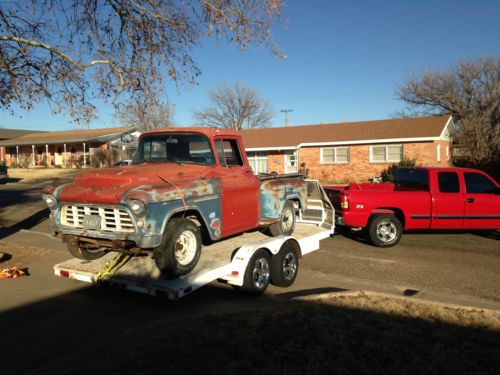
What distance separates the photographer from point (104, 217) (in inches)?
205

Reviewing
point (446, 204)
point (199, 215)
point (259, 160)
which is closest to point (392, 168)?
point (259, 160)

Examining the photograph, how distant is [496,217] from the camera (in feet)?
31.7

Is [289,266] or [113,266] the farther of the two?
[289,266]

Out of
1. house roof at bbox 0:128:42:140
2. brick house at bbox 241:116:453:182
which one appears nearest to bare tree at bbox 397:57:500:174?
brick house at bbox 241:116:453:182

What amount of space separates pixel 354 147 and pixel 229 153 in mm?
22575

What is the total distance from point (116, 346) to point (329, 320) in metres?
2.21

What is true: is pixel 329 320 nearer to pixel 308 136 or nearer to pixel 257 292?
pixel 257 292

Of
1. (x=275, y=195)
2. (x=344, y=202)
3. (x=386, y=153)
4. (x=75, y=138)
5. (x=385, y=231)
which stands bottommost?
(x=385, y=231)

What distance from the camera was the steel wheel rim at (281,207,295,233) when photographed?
766 cm

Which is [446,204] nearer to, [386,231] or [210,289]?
[386,231]

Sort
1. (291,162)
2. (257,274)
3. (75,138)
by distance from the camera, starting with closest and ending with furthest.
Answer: (257,274) → (291,162) → (75,138)

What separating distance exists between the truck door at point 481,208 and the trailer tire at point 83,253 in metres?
7.75

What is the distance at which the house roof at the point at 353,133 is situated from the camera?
26.6 meters

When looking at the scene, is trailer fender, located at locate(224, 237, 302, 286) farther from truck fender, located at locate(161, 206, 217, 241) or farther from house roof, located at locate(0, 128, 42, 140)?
house roof, located at locate(0, 128, 42, 140)
